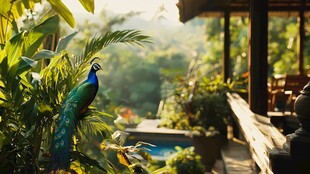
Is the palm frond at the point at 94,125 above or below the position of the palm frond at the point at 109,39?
below

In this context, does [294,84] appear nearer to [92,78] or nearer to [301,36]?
[301,36]

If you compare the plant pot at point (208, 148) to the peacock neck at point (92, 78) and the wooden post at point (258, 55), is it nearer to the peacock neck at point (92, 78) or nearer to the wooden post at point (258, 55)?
the wooden post at point (258, 55)

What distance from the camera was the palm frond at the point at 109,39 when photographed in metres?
3.53

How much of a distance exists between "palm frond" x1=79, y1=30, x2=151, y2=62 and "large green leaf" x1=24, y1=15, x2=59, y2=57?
43 centimetres

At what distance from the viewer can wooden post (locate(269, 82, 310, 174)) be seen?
241 cm

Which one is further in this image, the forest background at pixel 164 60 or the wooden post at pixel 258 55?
the forest background at pixel 164 60

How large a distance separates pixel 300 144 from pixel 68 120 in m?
1.45

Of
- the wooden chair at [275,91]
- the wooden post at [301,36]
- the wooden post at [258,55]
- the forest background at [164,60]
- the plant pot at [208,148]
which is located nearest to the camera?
the wooden post at [258,55]

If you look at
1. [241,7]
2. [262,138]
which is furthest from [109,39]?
[241,7]

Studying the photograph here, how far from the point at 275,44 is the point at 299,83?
1390 cm

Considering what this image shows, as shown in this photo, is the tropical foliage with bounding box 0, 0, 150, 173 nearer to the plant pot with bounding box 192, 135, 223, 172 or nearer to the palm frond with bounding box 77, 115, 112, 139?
the palm frond with bounding box 77, 115, 112, 139

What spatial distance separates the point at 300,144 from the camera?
7.92 feet

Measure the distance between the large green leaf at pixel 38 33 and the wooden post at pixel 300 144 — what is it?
1752 millimetres

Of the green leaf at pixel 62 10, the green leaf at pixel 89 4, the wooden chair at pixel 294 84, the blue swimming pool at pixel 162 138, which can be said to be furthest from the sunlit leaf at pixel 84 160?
the blue swimming pool at pixel 162 138
